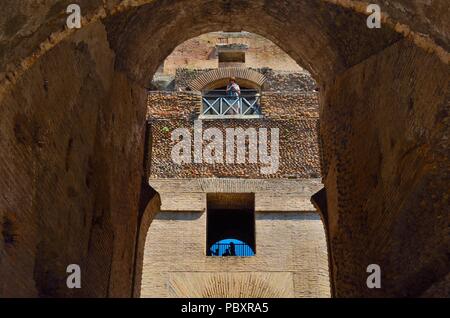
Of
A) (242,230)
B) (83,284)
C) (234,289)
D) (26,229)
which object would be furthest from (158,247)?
(26,229)

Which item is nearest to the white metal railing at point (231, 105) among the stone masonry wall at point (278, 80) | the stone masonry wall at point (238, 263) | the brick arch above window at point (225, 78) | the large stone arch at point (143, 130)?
the brick arch above window at point (225, 78)

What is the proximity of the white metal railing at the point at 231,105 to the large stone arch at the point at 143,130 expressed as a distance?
716 cm

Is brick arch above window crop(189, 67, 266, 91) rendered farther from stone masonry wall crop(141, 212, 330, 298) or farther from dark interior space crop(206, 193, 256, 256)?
stone masonry wall crop(141, 212, 330, 298)

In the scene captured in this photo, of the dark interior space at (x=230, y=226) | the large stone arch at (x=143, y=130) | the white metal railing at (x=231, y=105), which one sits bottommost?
the large stone arch at (x=143, y=130)

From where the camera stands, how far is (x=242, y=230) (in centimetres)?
1543

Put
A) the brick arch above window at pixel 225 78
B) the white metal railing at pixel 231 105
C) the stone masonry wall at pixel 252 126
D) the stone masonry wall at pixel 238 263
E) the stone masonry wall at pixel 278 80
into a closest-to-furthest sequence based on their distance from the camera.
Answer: the stone masonry wall at pixel 238 263
the stone masonry wall at pixel 252 126
the white metal railing at pixel 231 105
the brick arch above window at pixel 225 78
the stone masonry wall at pixel 278 80

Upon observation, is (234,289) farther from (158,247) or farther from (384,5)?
(384,5)

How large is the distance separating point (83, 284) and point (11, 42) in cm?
243

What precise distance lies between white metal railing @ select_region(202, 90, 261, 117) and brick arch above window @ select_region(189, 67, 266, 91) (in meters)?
1.59

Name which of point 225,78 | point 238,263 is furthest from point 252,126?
point 225,78

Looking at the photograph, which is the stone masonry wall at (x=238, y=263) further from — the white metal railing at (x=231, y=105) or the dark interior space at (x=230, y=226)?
the white metal railing at (x=231, y=105)

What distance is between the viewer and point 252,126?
14.7 m

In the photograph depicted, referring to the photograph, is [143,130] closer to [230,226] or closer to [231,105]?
[231,105]

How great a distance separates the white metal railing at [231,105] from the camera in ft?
50.2
